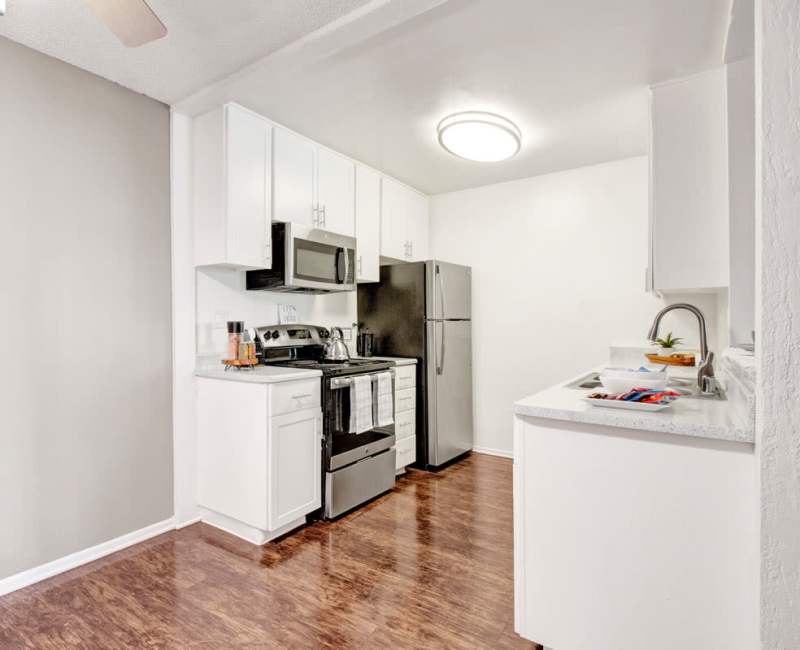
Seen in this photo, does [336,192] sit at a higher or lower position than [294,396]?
higher

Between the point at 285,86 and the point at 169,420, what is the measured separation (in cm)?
201

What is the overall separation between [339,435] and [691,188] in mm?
2340

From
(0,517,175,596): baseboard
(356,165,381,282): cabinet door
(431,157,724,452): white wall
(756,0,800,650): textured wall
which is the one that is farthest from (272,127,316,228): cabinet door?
(756,0,800,650): textured wall

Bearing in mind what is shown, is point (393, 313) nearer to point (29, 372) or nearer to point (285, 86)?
point (285, 86)

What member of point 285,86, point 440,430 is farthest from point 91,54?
point 440,430

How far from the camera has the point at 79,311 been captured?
2.34 meters

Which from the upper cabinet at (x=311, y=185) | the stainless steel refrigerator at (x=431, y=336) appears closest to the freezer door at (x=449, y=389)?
the stainless steel refrigerator at (x=431, y=336)

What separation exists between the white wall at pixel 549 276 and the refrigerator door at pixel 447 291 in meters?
0.20

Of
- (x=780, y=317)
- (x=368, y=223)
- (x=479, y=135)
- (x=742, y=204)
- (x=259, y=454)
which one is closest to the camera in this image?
(x=780, y=317)

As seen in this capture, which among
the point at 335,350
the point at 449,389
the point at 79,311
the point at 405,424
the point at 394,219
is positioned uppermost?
the point at 394,219

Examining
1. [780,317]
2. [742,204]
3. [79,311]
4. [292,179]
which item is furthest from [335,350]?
[780,317]

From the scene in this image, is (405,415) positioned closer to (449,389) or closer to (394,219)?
(449,389)

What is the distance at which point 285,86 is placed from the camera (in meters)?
2.51

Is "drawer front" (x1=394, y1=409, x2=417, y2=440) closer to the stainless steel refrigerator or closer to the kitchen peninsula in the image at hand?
the stainless steel refrigerator
